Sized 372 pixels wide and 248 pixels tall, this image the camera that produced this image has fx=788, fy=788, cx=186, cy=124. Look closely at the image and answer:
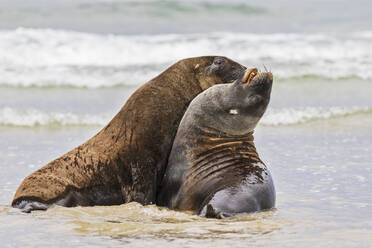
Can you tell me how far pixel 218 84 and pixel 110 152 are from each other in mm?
1179

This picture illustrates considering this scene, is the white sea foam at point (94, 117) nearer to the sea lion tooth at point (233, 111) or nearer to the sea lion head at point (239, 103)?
the sea lion head at point (239, 103)

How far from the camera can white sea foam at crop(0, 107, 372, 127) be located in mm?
13477

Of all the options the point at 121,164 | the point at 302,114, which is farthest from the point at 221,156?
the point at 302,114

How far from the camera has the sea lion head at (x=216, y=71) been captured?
735 cm

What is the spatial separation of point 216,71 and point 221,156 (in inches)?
34.1

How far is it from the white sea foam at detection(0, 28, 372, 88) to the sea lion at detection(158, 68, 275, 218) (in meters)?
10.5

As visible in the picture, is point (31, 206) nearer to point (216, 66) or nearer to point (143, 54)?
point (216, 66)

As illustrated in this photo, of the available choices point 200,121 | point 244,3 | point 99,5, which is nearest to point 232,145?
point 200,121

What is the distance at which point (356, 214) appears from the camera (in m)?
6.92

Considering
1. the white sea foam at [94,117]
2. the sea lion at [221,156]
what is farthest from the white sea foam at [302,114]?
the sea lion at [221,156]

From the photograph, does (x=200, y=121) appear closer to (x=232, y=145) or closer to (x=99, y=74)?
(x=232, y=145)

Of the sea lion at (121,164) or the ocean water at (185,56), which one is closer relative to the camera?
the ocean water at (185,56)

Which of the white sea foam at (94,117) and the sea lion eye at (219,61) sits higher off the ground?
the white sea foam at (94,117)

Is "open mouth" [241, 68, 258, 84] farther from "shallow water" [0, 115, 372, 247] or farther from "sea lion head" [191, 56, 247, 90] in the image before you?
"shallow water" [0, 115, 372, 247]
